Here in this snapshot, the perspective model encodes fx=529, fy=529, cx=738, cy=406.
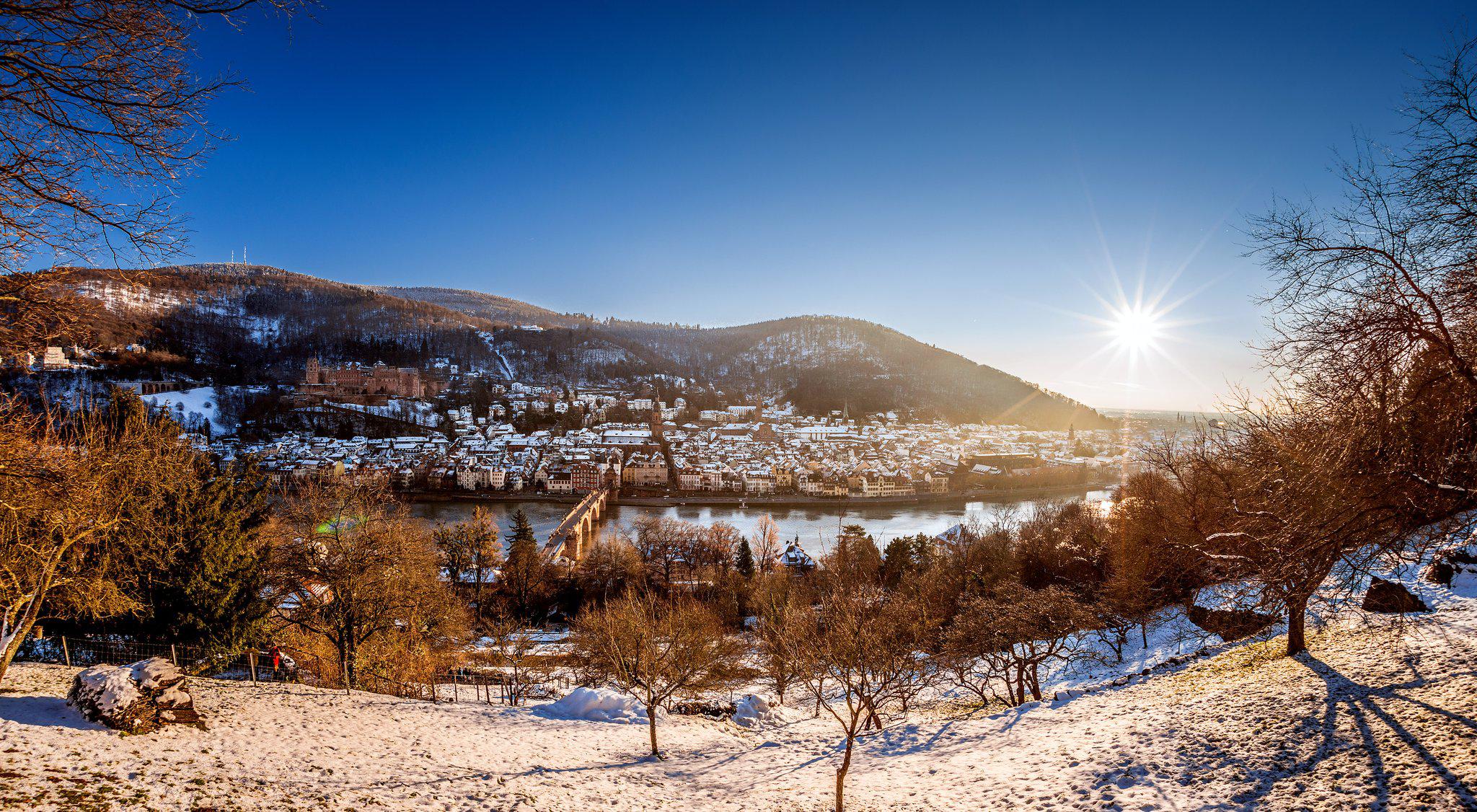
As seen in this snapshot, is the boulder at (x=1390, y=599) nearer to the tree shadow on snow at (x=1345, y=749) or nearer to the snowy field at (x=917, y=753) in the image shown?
the snowy field at (x=917, y=753)

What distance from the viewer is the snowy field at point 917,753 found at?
13.0 ft

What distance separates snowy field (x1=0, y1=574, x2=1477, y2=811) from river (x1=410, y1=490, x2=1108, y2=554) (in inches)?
1102

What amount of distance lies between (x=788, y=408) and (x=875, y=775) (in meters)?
102

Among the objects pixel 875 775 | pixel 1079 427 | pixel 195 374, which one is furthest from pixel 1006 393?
pixel 195 374

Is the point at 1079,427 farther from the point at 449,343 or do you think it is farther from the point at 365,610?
the point at 449,343

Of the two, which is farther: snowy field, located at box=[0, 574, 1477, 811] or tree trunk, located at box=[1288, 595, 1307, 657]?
tree trunk, located at box=[1288, 595, 1307, 657]

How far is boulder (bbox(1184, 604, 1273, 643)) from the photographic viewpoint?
30.5 feet

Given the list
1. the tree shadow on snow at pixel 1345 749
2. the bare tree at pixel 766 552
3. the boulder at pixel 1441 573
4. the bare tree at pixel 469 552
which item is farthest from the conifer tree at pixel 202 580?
the boulder at pixel 1441 573

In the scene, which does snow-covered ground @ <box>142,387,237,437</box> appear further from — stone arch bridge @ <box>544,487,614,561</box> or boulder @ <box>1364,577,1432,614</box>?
boulder @ <box>1364,577,1432,614</box>

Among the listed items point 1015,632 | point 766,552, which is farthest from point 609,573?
point 1015,632

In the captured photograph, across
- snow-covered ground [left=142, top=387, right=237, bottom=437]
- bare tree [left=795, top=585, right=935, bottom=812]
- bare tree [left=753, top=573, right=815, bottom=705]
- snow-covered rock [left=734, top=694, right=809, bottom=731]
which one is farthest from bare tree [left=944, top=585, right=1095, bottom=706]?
snow-covered ground [left=142, top=387, right=237, bottom=437]

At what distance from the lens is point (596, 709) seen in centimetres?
1048

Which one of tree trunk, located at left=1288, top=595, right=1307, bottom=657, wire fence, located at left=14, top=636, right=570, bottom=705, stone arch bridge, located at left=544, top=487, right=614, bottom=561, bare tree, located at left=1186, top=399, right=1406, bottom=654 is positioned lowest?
stone arch bridge, located at left=544, top=487, right=614, bottom=561

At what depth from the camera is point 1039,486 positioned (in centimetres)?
5947
